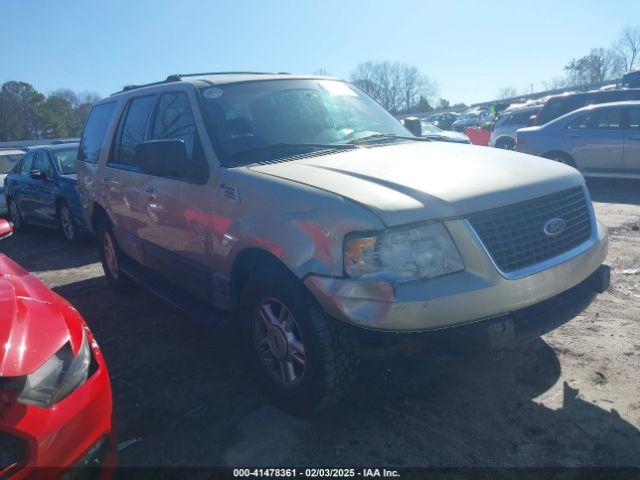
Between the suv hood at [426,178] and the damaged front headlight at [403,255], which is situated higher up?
the suv hood at [426,178]

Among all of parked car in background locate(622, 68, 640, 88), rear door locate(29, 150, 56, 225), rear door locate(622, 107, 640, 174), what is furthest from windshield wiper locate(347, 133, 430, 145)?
parked car in background locate(622, 68, 640, 88)

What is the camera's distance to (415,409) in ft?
9.39

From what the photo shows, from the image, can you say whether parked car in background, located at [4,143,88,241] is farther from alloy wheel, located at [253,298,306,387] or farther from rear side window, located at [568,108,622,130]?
rear side window, located at [568,108,622,130]

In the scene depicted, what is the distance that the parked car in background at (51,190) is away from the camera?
7.87 m

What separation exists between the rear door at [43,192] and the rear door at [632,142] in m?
9.60

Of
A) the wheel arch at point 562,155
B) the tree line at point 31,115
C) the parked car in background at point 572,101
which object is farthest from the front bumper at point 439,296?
the tree line at point 31,115

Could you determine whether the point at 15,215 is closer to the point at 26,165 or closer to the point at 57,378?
the point at 26,165

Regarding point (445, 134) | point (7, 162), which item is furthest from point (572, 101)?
point (7, 162)

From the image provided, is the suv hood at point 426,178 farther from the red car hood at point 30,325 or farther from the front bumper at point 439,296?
the red car hood at point 30,325

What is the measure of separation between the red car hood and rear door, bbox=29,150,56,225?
6.38 m

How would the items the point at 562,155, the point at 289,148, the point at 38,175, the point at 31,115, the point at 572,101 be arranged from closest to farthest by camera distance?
the point at 289,148 → the point at 38,175 → the point at 562,155 → the point at 572,101 → the point at 31,115

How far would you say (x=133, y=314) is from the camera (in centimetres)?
483

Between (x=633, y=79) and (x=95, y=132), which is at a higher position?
(x=633, y=79)

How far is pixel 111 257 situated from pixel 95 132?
4.34ft
